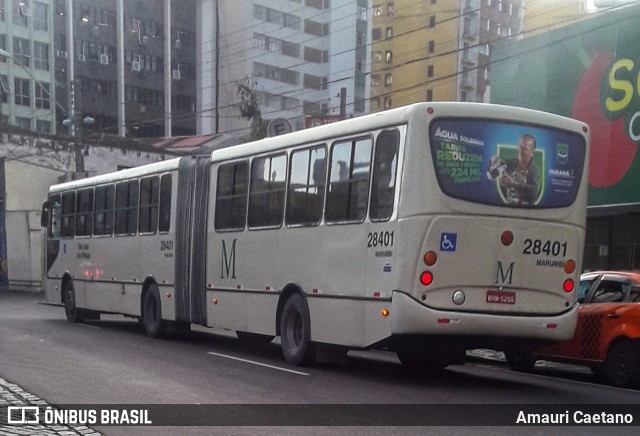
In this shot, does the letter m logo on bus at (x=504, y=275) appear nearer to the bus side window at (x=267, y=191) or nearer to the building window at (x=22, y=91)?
the bus side window at (x=267, y=191)

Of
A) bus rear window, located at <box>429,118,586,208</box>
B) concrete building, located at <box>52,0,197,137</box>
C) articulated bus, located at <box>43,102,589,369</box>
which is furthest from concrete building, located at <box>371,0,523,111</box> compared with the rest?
bus rear window, located at <box>429,118,586,208</box>

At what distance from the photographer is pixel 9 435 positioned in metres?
8.30

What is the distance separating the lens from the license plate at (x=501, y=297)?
39.7 ft

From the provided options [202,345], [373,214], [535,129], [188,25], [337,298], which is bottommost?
[202,345]

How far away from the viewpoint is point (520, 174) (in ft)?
40.8

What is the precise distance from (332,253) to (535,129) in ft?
10.2

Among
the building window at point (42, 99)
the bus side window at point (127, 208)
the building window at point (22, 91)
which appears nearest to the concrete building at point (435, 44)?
the building window at point (42, 99)

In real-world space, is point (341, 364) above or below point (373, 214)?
below

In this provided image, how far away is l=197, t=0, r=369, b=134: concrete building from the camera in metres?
67.9

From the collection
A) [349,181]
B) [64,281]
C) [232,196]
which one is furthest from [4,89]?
[349,181]

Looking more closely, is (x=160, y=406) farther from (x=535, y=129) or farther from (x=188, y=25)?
(x=188, y=25)

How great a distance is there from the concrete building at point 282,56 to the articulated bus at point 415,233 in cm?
5127

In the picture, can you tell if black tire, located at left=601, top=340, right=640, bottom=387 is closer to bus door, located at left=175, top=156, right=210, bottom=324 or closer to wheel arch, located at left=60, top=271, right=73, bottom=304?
bus door, located at left=175, top=156, right=210, bottom=324

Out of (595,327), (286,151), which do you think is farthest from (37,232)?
(595,327)
